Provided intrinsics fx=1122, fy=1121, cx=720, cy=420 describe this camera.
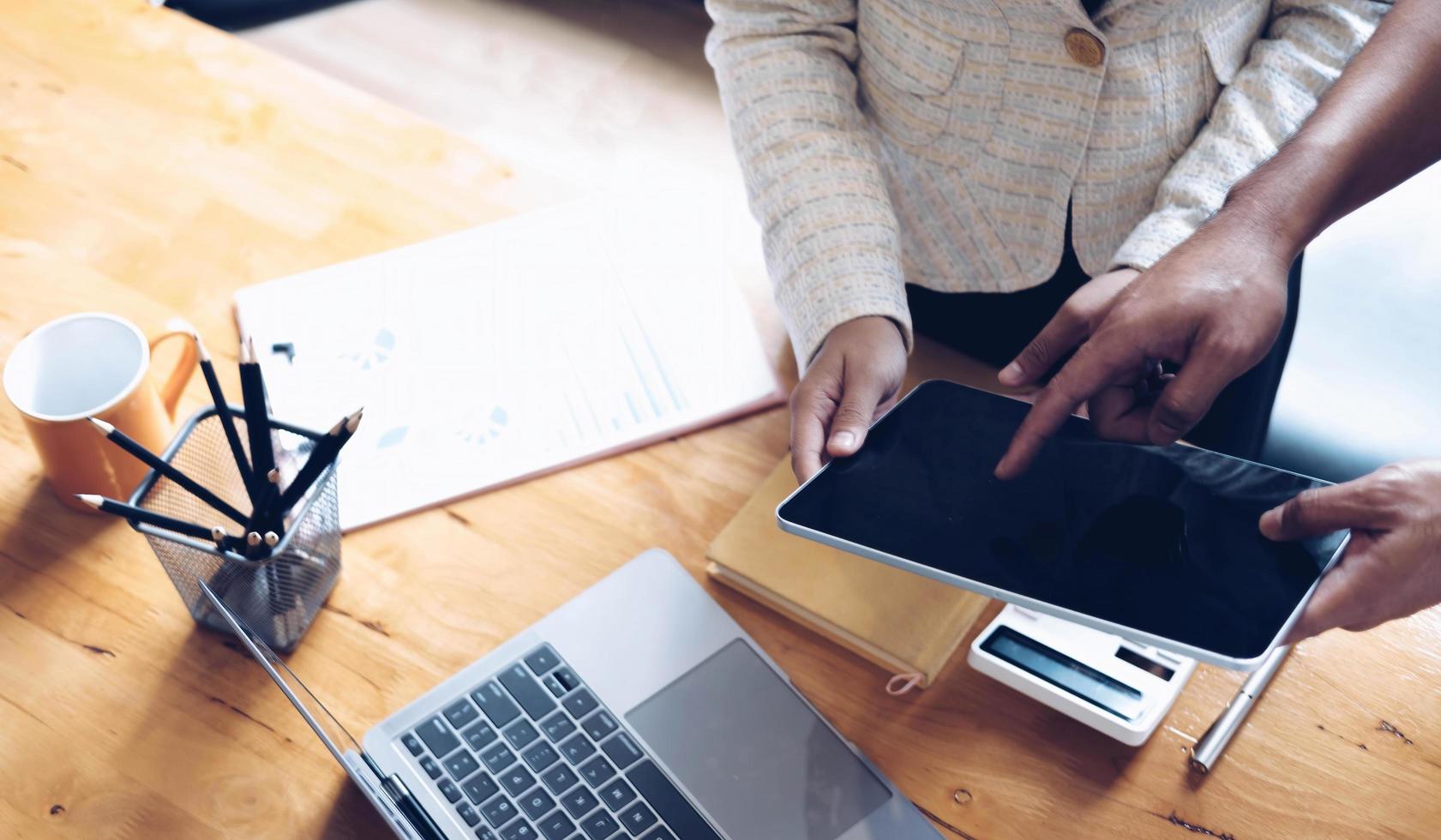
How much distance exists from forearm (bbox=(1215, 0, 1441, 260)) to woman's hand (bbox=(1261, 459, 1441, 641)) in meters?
0.18

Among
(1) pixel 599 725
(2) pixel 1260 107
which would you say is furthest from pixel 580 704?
(2) pixel 1260 107

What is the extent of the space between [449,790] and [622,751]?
0.11 m

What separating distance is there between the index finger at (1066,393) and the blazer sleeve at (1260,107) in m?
0.14

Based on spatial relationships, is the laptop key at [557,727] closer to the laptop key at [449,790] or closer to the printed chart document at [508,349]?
the laptop key at [449,790]

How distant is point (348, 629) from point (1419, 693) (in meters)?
0.71

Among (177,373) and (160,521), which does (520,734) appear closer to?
(160,521)

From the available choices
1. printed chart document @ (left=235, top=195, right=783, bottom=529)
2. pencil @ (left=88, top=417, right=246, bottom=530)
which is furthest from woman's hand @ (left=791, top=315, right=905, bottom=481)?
pencil @ (left=88, top=417, right=246, bottom=530)

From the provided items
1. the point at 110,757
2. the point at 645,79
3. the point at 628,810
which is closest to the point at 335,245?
the point at 110,757

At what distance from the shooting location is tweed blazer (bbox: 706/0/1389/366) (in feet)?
2.68

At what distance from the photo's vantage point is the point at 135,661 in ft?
2.46

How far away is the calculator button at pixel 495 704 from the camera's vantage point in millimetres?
703

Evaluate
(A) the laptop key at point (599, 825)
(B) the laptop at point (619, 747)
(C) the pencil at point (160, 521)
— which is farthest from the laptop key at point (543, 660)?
(C) the pencil at point (160, 521)

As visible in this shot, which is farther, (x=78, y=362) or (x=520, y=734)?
(x=78, y=362)

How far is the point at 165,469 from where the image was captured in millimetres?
668
